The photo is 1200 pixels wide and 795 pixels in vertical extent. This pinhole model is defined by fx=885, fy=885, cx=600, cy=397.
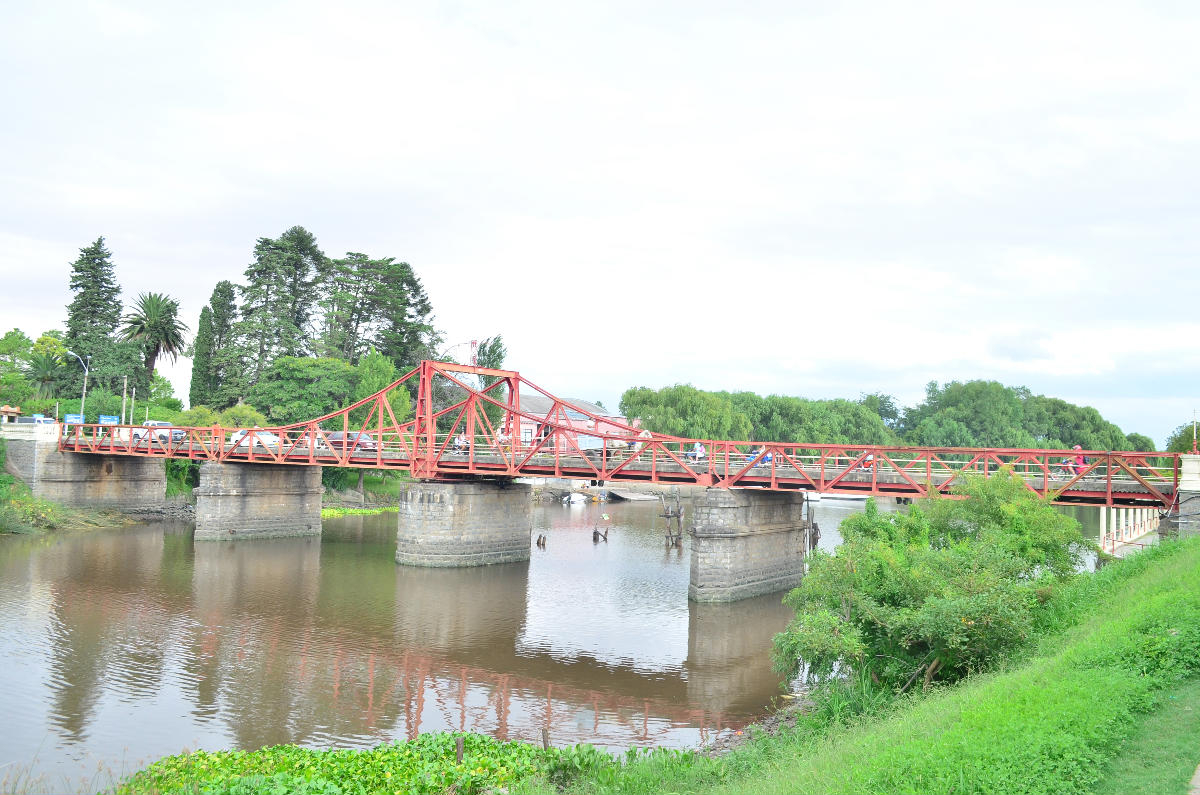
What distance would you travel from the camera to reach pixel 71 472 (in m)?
57.6

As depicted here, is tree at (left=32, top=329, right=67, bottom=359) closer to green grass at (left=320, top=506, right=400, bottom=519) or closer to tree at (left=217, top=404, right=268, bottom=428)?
tree at (left=217, top=404, right=268, bottom=428)

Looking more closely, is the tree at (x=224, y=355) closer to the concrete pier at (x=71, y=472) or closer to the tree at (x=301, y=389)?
A: the tree at (x=301, y=389)

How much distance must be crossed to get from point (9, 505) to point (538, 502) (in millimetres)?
42680

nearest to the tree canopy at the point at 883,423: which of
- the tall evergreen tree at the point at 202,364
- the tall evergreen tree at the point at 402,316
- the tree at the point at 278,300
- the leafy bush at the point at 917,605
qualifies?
the tall evergreen tree at the point at 402,316

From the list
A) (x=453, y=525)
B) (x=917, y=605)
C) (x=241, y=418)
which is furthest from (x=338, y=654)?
(x=241, y=418)

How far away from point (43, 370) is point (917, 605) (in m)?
77.6

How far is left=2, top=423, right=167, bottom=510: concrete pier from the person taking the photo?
185 ft

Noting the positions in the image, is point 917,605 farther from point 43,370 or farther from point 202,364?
point 43,370

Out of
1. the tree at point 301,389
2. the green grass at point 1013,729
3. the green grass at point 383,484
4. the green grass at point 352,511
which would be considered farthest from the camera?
the green grass at point 383,484

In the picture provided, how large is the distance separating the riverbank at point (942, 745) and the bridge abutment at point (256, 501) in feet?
124

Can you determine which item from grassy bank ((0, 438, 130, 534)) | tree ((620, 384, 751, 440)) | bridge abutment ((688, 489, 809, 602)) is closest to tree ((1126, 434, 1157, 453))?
tree ((620, 384, 751, 440))

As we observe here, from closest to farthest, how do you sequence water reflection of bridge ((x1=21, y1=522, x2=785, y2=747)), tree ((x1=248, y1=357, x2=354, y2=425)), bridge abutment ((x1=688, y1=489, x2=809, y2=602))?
1. water reflection of bridge ((x1=21, y1=522, x2=785, y2=747))
2. bridge abutment ((x1=688, y1=489, x2=809, y2=602))
3. tree ((x1=248, y1=357, x2=354, y2=425))

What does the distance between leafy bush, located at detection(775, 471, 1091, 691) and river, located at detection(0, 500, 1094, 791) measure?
460cm

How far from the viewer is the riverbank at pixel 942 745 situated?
10.8 m
